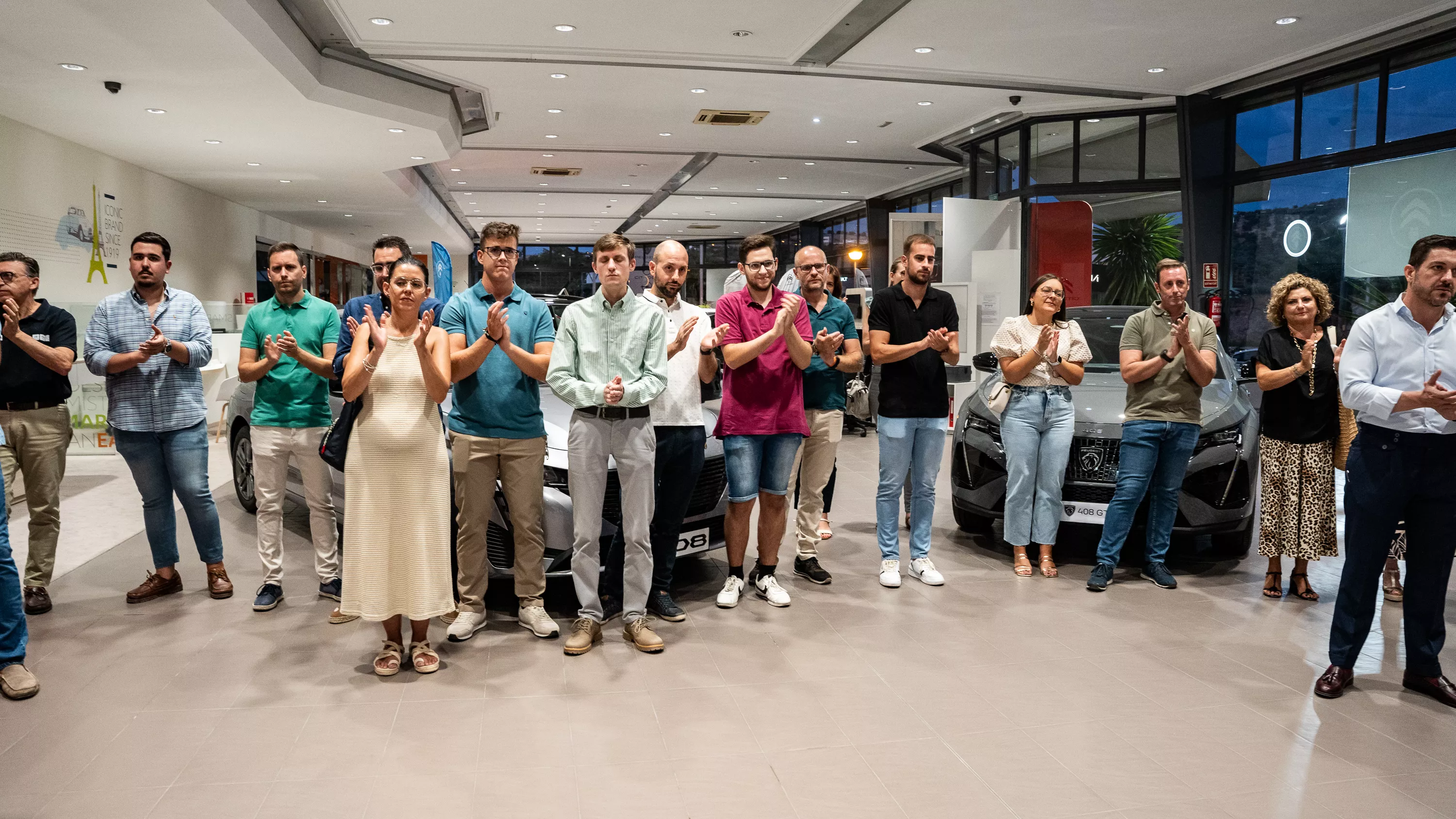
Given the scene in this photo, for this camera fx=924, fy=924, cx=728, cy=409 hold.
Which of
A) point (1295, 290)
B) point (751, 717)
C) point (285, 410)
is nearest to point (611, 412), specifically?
point (751, 717)

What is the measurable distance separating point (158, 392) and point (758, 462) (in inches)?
106

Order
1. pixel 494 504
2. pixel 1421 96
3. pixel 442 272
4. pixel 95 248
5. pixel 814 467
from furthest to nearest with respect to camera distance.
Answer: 1. pixel 442 272
2. pixel 95 248
3. pixel 1421 96
4. pixel 814 467
5. pixel 494 504

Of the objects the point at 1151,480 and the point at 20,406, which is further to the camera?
the point at 1151,480

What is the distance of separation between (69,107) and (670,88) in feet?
17.1

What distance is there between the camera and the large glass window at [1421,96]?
23.2ft

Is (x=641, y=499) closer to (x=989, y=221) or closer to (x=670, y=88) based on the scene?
(x=670, y=88)

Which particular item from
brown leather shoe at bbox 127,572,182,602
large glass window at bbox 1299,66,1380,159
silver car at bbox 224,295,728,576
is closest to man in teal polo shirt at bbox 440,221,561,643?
silver car at bbox 224,295,728,576

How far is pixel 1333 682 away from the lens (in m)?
3.27

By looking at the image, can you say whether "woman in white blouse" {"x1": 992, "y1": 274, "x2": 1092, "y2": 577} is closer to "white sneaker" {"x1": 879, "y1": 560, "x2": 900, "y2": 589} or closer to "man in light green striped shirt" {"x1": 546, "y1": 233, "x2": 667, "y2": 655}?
"white sneaker" {"x1": 879, "y1": 560, "x2": 900, "y2": 589}

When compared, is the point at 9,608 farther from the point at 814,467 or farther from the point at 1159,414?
the point at 1159,414

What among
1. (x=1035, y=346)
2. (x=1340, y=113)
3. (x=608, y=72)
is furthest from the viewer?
(x=608, y=72)

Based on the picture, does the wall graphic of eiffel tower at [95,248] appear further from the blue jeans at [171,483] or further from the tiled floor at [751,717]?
the blue jeans at [171,483]

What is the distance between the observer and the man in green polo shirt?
416cm

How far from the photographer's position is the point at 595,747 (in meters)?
2.86
